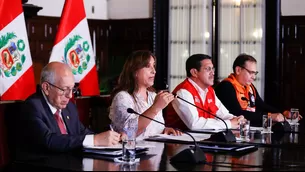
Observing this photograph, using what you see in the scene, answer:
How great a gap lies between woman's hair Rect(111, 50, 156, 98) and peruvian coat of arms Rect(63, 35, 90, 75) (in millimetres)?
1627

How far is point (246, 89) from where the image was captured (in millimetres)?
5141

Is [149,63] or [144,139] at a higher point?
[149,63]

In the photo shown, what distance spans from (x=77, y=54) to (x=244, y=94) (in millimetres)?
1623

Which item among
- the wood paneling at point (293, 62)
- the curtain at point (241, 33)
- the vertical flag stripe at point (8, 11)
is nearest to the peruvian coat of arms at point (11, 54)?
the vertical flag stripe at point (8, 11)

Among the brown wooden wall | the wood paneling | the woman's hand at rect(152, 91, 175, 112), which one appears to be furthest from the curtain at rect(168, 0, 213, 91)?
the woman's hand at rect(152, 91, 175, 112)

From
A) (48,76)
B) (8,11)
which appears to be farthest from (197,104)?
(8,11)

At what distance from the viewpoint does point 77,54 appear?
18.4 feet

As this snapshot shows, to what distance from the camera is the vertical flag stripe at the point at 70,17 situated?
5457 millimetres

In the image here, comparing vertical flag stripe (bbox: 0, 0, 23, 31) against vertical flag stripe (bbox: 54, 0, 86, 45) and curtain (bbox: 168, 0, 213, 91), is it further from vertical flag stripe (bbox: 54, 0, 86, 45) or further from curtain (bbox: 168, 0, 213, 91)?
curtain (bbox: 168, 0, 213, 91)

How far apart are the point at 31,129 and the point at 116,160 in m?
0.51

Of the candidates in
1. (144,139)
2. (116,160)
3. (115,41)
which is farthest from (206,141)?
(115,41)

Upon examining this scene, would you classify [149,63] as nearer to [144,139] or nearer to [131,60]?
[131,60]

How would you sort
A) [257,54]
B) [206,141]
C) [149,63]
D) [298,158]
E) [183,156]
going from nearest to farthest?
[183,156] < [298,158] < [206,141] < [149,63] < [257,54]

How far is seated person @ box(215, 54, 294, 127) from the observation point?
4837mm
